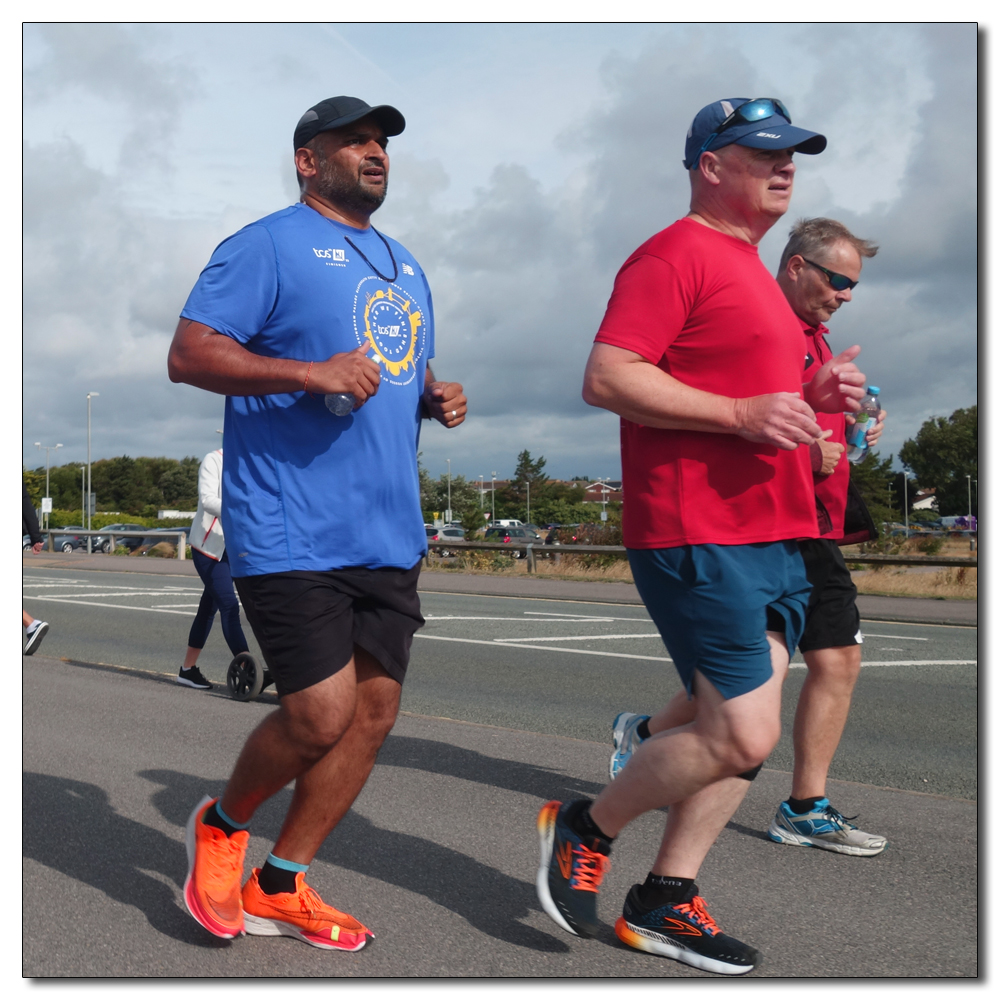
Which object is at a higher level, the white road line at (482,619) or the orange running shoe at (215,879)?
the orange running shoe at (215,879)

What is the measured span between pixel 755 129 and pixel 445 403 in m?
1.17

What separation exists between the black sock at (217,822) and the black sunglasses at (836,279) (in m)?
2.84

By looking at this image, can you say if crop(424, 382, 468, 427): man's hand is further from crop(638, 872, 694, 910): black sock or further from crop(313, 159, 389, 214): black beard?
crop(638, 872, 694, 910): black sock

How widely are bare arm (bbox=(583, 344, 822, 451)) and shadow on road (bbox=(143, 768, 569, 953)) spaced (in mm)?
1468

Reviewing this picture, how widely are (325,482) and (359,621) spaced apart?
40 cm

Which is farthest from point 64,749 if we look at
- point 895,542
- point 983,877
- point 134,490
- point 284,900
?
point 134,490

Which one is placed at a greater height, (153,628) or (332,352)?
(332,352)

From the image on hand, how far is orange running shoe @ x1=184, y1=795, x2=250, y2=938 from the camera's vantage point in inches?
118

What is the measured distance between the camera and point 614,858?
394 cm

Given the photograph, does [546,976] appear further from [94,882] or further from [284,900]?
[94,882]

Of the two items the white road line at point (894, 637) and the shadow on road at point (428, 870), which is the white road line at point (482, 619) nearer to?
the white road line at point (894, 637)

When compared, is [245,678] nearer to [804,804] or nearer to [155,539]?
[804,804]

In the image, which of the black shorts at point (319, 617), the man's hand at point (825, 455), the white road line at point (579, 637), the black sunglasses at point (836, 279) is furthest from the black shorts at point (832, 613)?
the white road line at point (579, 637)

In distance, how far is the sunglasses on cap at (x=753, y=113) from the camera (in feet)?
9.53
